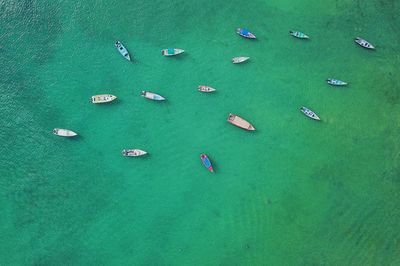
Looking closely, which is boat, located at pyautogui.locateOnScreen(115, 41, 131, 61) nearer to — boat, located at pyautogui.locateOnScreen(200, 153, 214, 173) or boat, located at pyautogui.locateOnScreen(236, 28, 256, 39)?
boat, located at pyautogui.locateOnScreen(236, 28, 256, 39)

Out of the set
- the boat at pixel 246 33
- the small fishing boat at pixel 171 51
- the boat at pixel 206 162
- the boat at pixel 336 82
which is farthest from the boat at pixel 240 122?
the boat at pixel 336 82

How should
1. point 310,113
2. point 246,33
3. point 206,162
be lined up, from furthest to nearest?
point 246,33 < point 310,113 < point 206,162

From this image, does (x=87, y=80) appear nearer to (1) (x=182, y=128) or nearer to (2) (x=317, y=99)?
(1) (x=182, y=128)

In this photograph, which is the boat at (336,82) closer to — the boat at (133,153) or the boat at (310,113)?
the boat at (310,113)

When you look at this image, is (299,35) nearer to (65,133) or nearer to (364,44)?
(364,44)

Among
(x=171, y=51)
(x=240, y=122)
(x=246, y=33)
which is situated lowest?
(x=240, y=122)

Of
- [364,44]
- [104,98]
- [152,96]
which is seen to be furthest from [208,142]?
[364,44]

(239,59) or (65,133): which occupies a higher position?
(239,59)

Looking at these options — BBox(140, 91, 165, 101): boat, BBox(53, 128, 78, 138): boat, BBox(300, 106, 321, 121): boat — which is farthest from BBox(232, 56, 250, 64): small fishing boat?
BBox(53, 128, 78, 138): boat

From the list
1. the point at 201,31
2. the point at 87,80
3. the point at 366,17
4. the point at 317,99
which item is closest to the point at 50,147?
the point at 87,80
